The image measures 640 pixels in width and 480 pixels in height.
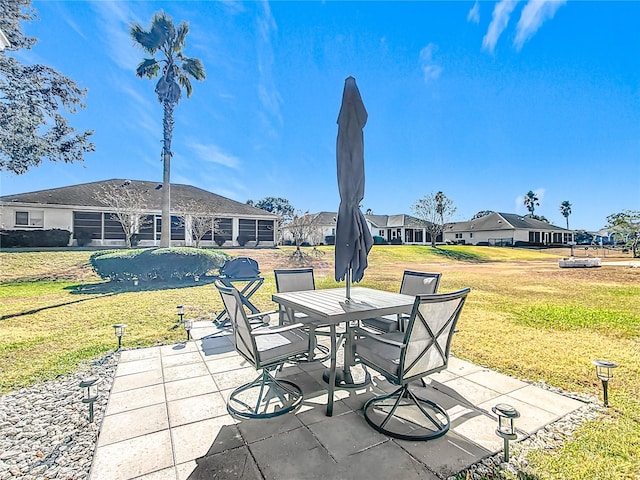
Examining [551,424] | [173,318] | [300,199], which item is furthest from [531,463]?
[300,199]

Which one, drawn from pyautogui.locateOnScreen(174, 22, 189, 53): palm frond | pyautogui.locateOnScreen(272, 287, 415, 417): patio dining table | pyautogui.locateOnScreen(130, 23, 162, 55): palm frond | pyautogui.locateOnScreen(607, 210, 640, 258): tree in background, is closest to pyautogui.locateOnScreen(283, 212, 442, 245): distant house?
pyautogui.locateOnScreen(607, 210, 640, 258): tree in background

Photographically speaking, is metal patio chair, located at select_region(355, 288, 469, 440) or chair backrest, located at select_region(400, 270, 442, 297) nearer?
metal patio chair, located at select_region(355, 288, 469, 440)

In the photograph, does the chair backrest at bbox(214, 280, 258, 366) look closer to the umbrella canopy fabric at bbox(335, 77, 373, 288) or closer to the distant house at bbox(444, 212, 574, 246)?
the umbrella canopy fabric at bbox(335, 77, 373, 288)

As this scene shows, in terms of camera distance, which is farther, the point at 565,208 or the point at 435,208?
the point at 565,208

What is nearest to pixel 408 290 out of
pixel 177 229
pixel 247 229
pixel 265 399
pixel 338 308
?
pixel 338 308

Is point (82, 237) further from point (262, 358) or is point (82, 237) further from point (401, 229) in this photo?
point (401, 229)

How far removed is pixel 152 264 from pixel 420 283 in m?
9.58

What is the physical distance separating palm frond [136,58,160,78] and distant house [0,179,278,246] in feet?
28.5

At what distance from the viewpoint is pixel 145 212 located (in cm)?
2055

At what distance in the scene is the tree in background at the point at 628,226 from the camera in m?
22.8

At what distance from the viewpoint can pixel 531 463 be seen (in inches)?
85.0

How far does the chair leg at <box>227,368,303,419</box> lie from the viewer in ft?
9.20

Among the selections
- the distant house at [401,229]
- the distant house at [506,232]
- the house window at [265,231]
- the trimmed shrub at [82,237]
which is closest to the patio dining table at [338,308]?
the trimmed shrub at [82,237]

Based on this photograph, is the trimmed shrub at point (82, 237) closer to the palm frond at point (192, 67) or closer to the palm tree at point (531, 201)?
the palm frond at point (192, 67)
